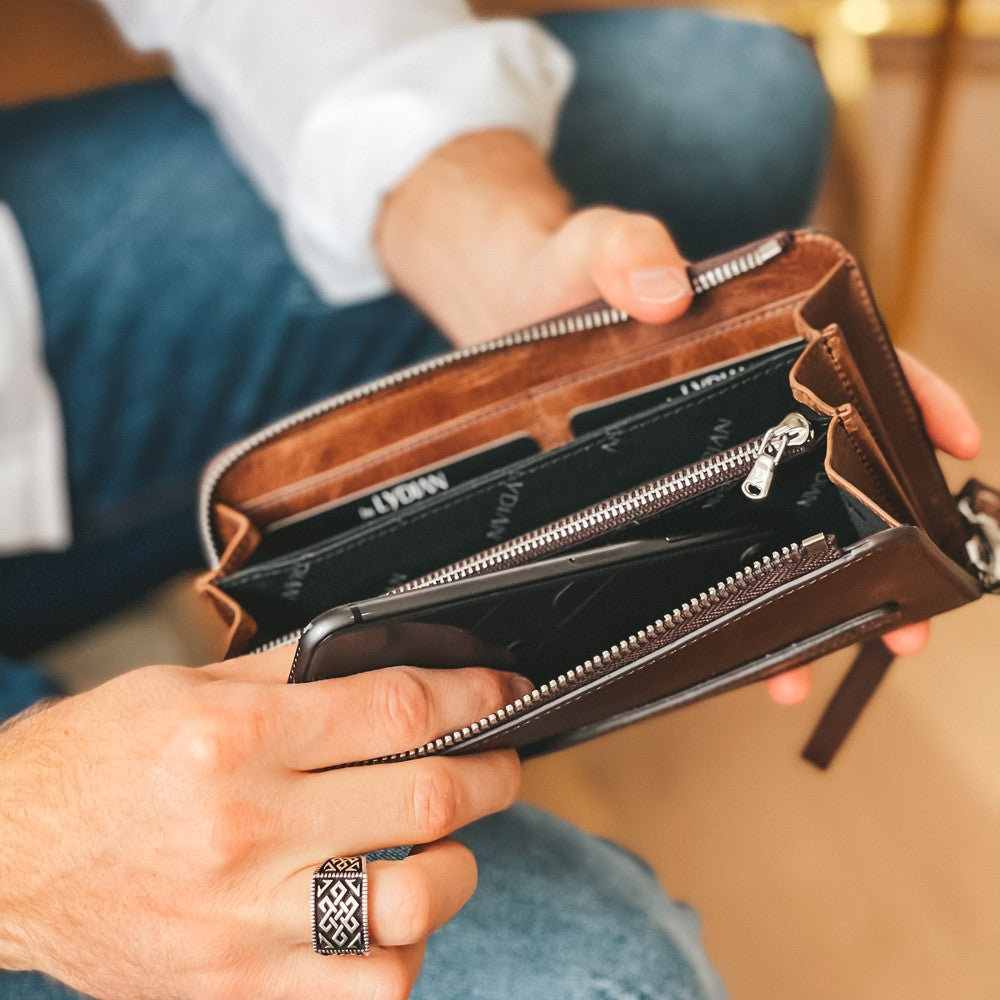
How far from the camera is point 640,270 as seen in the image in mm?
580

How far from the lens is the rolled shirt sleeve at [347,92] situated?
0.92m

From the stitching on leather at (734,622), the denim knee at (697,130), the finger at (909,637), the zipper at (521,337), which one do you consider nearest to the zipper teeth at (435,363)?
the zipper at (521,337)

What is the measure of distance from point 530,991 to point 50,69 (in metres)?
1.20

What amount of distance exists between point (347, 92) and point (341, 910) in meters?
0.77

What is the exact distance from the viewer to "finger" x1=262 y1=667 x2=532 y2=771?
0.47 meters

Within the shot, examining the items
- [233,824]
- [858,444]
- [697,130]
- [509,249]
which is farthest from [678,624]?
[697,130]

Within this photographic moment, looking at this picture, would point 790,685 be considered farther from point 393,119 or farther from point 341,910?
point 393,119

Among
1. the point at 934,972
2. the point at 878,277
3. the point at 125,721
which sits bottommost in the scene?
the point at 934,972

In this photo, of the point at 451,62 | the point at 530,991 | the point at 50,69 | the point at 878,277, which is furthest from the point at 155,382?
the point at 878,277

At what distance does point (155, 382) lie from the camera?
910 mm

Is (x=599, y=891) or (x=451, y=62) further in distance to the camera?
(x=451, y=62)

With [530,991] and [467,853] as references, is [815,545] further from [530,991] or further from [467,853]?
[530,991]

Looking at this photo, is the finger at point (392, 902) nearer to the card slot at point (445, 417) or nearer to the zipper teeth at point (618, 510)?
the zipper teeth at point (618, 510)

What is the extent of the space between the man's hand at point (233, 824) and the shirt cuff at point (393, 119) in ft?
Result: 1.85
